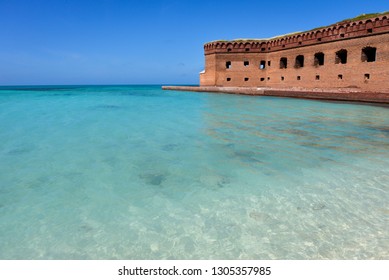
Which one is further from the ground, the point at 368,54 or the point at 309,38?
the point at 309,38

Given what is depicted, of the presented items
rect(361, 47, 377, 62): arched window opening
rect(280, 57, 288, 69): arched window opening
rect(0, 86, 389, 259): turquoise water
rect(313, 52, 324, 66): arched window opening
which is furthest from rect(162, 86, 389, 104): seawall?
rect(0, 86, 389, 259): turquoise water

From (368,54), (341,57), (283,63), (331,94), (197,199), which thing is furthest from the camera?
(283,63)

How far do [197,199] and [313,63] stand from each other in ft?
62.7

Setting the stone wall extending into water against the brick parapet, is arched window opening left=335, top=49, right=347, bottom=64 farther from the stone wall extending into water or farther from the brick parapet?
the brick parapet

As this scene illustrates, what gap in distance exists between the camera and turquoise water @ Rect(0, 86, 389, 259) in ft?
7.79

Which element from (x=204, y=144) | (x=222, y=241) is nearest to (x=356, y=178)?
(x=222, y=241)

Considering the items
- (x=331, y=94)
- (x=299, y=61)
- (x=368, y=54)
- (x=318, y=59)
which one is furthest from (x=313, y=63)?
(x=331, y=94)

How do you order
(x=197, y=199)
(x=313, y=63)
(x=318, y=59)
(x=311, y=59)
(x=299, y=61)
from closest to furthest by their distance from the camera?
(x=197, y=199) < (x=313, y=63) < (x=311, y=59) < (x=318, y=59) < (x=299, y=61)

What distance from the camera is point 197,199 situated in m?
3.29

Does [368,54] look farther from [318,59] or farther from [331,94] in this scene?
[331,94]

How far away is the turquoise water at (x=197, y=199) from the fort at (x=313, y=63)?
1124cm

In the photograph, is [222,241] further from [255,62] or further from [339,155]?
[255,62]

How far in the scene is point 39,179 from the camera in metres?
3.98

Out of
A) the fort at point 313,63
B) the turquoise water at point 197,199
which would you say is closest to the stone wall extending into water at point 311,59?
the fort at point 313,63
